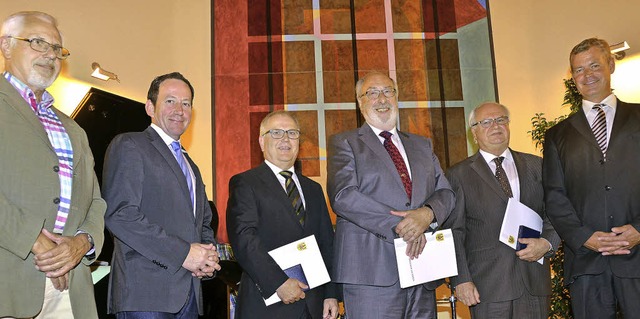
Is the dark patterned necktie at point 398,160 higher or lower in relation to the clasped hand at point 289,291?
higher

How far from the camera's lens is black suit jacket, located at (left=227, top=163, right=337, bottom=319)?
303cm

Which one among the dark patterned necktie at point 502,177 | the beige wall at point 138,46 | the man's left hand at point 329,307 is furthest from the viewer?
the beige wall at point 138,46

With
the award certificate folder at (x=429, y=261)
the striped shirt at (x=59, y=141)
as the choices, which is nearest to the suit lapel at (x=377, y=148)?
the award certificate folder at (x=429, y=261)

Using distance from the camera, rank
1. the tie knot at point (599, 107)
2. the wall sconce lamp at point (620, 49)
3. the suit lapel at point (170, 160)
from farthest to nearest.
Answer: the wall sconce lamp at point (620, 49), the tie knot at point (599, 107), the suit lapel at point (170, 160)

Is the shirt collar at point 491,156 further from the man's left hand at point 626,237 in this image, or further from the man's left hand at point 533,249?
the man's left hand at point 626,237

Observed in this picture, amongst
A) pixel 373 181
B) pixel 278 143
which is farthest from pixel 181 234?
pixel 373 181

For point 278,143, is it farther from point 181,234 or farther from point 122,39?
point 122,39

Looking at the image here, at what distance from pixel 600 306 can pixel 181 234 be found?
213 centimetres

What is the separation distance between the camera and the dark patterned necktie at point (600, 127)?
344 centimetres

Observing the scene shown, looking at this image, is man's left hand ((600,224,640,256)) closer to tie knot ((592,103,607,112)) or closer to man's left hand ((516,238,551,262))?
man's left hand ((516,238,551,262))

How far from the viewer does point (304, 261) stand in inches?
122

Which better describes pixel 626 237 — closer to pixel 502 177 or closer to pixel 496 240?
pixel 496 240

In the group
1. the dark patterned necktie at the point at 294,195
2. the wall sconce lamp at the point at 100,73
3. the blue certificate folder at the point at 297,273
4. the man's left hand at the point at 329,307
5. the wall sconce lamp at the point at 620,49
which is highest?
the wall sconce lamp at the point at 620,49

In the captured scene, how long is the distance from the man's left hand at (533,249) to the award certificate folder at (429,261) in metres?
0.57
